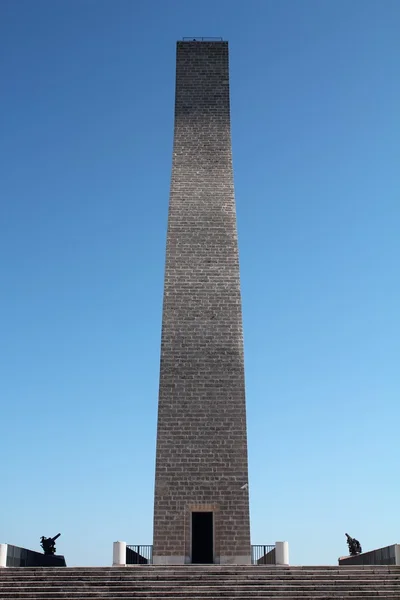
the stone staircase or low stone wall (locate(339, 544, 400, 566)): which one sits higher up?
low stone wall (locate(339, 544, 400, 566))

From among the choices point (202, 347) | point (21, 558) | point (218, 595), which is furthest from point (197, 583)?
point (202, 347)

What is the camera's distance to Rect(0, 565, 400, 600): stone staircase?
14.1m

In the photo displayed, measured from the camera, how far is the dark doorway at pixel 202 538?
19156 mm

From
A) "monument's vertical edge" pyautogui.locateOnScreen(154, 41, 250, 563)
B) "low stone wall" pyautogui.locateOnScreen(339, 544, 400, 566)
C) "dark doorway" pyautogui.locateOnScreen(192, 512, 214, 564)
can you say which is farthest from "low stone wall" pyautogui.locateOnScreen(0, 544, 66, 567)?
"low stone wall" pyautogui.locateOnScreen(339, 544, 400, 566)

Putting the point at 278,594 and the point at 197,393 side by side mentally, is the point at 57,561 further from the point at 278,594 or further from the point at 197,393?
the point at 278,594

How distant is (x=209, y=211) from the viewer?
22.8 m

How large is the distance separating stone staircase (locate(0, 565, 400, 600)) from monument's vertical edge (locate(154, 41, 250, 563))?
3771 millimetres

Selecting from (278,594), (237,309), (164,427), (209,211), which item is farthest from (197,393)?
(278,594)

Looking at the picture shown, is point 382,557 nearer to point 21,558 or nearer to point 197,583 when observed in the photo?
point 197,583

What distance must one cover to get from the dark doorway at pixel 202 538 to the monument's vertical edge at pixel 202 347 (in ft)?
0.56

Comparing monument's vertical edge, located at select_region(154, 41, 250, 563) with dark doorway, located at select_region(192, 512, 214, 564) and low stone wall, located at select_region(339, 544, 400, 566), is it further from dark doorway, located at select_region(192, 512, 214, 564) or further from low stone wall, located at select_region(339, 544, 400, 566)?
low stone wall, located at select_region(339, 544, 400, 566)

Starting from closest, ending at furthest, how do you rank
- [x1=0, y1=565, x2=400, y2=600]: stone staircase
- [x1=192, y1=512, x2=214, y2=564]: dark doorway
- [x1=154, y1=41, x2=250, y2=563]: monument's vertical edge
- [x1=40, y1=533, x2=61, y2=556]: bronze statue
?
[x1=0, y1=565, x2=400, y2=600]: stone staircase
[x1=192, y1=512, x2=214, y2=564]: dark doorway
[x1=154, y1=41, x2=250, y2=563]: monument's vertical edge
[x1=40, y1=533, x2=61, y2=556]: bronze statue

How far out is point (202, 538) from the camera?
63.1 ft

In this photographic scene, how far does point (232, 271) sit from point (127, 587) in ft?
33.2
